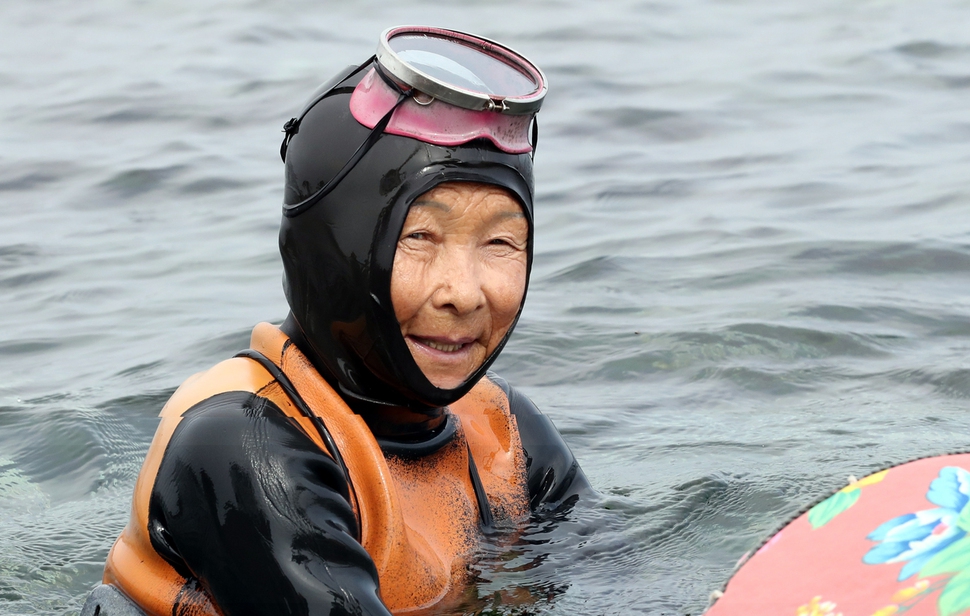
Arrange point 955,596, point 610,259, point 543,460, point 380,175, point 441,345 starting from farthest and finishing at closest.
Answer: point 610,259 < point 543,460 < point 441,345 < point 380,175 < point 955,596

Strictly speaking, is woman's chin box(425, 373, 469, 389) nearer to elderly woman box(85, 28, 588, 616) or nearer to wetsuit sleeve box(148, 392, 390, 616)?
elderly woman box(85, 28, 588, 616)

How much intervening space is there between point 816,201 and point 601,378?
10.6 feet

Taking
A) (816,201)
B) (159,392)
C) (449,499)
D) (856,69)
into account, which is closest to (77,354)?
(159,392)

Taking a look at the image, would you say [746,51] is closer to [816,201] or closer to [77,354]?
[816,201]

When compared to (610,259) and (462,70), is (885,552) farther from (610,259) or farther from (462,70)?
(610,259)

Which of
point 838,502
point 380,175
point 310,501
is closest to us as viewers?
point 838,502

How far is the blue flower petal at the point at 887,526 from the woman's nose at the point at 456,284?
1.01 meters

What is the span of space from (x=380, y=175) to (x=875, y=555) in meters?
1.33

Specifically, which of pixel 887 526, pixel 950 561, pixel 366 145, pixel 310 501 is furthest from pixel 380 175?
pixel 950 561

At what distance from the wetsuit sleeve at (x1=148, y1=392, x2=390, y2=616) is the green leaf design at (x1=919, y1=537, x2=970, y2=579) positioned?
42.3 inches

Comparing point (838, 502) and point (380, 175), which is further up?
point (380, 175)

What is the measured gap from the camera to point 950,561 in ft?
7.49

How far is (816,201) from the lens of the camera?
28.1ft

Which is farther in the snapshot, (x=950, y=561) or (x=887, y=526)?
(x=887, y=526)
